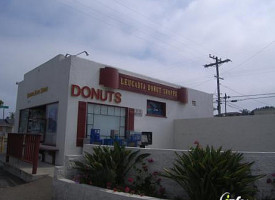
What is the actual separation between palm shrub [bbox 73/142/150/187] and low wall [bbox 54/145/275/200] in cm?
28

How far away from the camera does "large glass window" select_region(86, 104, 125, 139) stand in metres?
14.9

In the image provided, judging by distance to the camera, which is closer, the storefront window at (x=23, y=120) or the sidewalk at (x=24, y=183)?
the sidewalk at (x=24, y=183)

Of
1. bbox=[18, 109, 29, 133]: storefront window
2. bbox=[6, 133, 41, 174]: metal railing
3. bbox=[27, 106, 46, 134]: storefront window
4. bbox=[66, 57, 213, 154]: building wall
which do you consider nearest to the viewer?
bbox=[6, 133, 41, 174]: metal railing

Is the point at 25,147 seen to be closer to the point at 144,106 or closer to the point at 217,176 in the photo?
the point at 217,176

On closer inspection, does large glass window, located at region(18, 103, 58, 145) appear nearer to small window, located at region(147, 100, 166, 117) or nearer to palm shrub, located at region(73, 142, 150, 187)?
small window, located at region(147, 100, 166, 117)

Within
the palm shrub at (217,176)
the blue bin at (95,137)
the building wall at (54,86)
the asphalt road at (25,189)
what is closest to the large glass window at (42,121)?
the building wall at (54,86)

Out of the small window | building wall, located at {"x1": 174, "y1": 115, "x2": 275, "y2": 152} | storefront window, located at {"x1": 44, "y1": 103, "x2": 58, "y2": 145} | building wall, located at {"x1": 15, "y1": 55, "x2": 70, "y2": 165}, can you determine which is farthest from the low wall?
building wall, located at {"x1": 174, "y1": 115, "x2": 275, "y2": 152}

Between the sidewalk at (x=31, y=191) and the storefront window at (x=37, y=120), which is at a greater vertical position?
the storefront window at (x=37, y=120)

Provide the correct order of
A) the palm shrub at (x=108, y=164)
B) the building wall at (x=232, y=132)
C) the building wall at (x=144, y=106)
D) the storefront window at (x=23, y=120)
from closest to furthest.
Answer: the palm shrub at (x=108, y=164), the building wall at (x=144, y=106), the building wall at (x=232, y=132), the storefront window at (x=23, y=120)

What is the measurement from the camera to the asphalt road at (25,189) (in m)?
7.86

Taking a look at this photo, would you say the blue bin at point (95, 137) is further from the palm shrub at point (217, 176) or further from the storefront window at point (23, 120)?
the palm shrub at point (217, 176)

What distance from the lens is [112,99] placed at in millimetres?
15883

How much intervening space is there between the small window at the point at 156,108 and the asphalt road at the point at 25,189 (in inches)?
399

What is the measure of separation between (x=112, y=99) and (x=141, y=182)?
9327 mm
